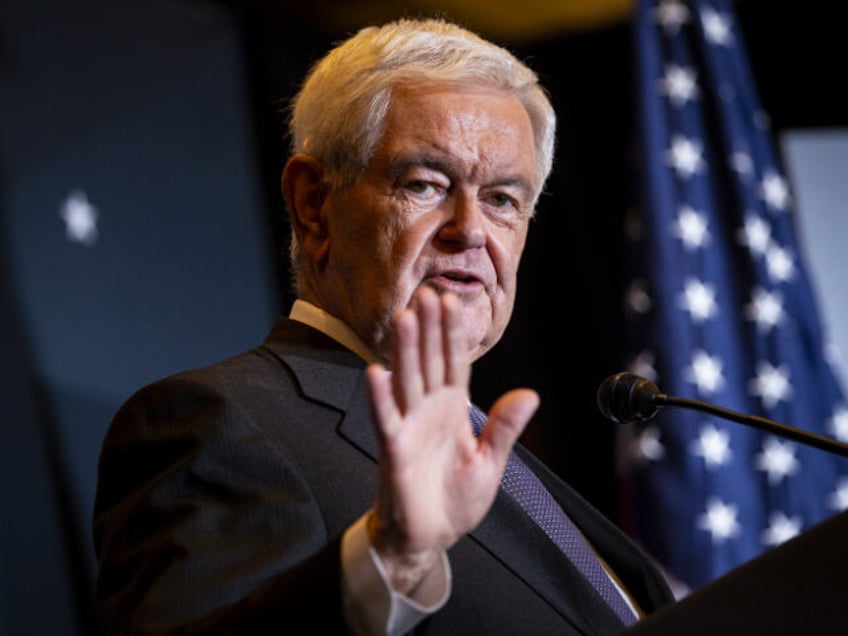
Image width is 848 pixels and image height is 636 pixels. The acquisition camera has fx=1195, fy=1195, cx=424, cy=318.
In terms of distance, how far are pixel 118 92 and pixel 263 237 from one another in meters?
0.72

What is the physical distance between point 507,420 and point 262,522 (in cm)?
32

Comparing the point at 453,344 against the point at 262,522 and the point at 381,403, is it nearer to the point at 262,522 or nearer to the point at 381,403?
the point at 381,403

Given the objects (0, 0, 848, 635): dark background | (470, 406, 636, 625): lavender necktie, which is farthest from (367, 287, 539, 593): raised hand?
(0, 0, 848, 635): dark background

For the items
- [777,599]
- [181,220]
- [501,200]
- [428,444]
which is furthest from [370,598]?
[181,220]

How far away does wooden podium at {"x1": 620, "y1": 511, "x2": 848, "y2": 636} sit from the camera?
1.03 m

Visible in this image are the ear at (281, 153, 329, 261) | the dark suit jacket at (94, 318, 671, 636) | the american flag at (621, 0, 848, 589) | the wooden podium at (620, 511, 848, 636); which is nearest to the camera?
the wooden podium at (620, 511, 848, 636)

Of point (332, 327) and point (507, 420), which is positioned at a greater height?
point (507, 420)

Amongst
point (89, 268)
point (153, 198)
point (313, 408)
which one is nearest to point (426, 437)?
point (313, 408)

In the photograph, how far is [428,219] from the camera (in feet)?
5.62

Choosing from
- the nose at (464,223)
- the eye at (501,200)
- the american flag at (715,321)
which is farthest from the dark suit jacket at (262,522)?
the american flag at (715,321)

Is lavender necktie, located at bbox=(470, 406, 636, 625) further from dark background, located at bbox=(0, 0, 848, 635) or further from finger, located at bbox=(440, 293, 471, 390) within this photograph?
dark background, located at bbox=(0, 0, 848, 635)

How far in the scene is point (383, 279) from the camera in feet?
5.58

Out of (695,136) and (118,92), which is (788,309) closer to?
(695,136)

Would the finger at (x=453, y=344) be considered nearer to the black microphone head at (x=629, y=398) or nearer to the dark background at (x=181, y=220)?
the black microphone head at (x=629, y=398)
